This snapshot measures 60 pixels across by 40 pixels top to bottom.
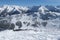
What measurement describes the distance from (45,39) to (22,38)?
6746 millimetres

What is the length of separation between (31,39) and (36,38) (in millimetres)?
2089

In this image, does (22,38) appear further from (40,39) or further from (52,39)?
(52,39)

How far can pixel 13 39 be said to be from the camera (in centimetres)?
3897

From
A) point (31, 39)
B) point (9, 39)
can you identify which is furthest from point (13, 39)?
point (31, 39)

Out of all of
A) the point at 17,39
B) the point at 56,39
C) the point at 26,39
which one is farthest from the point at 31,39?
the point at 56,39

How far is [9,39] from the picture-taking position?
3906 centimetres

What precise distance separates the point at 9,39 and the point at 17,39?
2.09 m

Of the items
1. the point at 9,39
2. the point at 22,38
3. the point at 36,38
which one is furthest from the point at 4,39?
the point at 36,38

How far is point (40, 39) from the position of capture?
125 feet

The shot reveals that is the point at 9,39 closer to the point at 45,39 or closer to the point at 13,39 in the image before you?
the point at 13,39

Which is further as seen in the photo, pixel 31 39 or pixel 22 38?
pixel 22 38

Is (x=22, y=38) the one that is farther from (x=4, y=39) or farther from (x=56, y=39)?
(x=56, y=39)

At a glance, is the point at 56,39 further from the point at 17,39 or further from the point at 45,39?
the point at 17,39

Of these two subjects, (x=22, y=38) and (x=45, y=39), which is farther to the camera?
(x=22, y=38)
